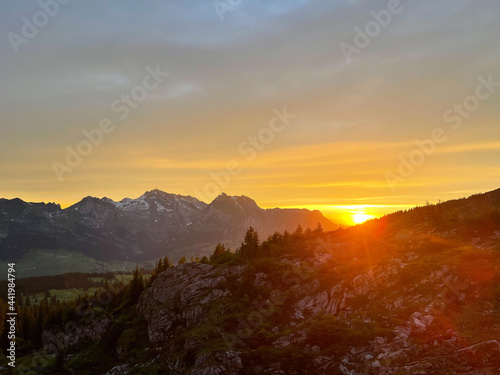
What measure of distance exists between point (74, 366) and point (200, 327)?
30738 mm

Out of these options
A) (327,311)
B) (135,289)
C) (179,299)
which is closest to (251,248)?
(179,299)

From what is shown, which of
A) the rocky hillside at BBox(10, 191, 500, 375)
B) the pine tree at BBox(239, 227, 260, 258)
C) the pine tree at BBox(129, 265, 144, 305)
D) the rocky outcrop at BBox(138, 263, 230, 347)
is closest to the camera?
the rocky hillside at BBox(10, 191, 500, 375)

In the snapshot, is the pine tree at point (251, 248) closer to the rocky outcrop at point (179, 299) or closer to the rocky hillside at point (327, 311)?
the rocky hillside at point (327, 311)

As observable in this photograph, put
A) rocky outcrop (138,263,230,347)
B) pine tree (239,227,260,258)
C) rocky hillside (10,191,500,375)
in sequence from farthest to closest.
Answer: pine tree (239,227,260,258)
rocky outcrop (138,263,230,347)
rocky hillside (10,191,500,375)

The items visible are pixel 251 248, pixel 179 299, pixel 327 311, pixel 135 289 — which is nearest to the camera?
pixel 327 311

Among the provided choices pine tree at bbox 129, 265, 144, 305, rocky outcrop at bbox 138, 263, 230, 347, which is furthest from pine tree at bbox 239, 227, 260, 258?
pine tree at bbox 129, 265, 144, 305

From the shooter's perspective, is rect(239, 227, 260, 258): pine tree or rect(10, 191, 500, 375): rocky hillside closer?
rect(10, 191, 500, 375): rocky hillside

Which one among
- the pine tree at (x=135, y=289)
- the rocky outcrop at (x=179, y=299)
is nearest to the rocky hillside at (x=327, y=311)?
the rocky outcrop at (x=179, y=299)

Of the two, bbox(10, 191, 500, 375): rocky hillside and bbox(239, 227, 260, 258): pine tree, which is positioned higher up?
bbox(239, 227, 260, 258): pine tree

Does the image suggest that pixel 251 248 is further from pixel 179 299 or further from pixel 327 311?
pixel 327 311

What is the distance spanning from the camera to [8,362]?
91938mm

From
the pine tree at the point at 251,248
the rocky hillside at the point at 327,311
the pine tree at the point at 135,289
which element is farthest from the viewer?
the pine tree at the point at 135,289

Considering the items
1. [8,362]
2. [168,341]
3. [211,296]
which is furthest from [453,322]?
[8,362]

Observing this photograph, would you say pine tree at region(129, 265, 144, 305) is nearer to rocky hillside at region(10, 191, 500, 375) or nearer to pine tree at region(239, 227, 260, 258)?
rocky hillside at region(10, 191, 500, 375)
